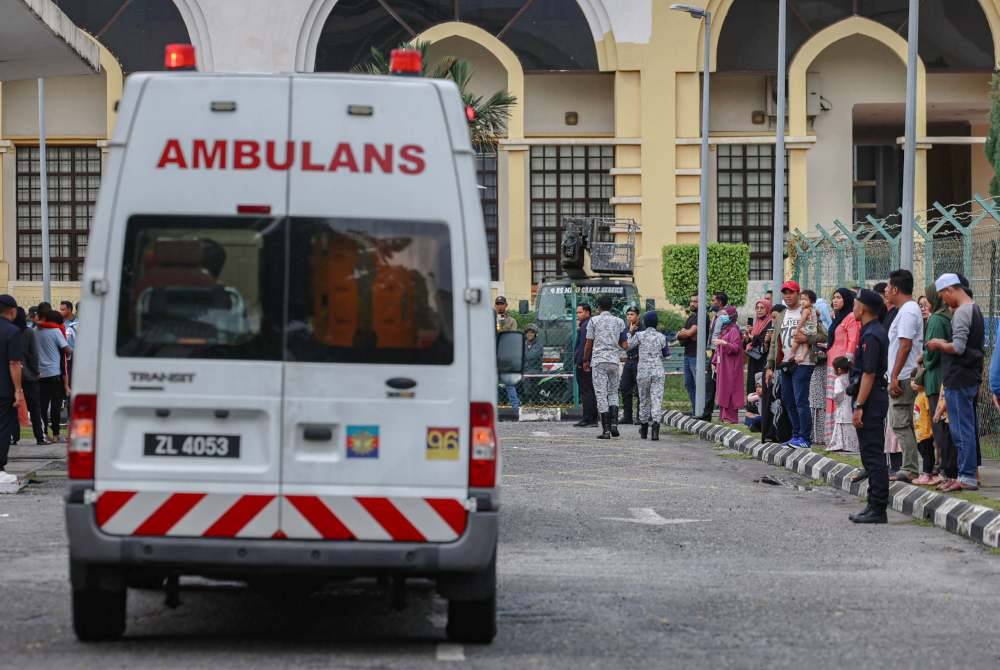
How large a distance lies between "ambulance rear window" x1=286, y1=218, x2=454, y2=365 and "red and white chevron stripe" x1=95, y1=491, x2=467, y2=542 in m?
0.65

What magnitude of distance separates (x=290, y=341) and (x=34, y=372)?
12.0m

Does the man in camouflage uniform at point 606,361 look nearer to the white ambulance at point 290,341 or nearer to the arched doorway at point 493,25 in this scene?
the white ambulance at point 290,341

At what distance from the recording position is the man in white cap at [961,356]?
1441cm

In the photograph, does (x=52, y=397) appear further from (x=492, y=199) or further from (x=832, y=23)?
(x=832, y=23)

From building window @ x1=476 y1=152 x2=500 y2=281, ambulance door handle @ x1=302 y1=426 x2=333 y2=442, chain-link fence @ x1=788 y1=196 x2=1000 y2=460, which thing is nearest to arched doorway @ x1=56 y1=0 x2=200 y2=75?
building window @ x1=476 y1=152 x2=500 y2=281

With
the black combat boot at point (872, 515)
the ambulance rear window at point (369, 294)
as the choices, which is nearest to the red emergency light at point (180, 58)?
the ambulance rear window at point (369, 294)

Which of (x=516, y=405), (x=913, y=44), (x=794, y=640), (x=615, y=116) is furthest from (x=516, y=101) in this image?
(x=794, y=640)

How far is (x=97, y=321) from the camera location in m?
7.96

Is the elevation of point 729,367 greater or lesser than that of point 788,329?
lesser

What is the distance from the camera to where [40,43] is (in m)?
20.3

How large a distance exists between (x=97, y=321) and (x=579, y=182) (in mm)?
37600

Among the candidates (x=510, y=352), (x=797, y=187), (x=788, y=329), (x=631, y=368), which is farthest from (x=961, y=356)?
(x=797, y=187)

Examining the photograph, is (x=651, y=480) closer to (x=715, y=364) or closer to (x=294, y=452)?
(x=715, y=364)

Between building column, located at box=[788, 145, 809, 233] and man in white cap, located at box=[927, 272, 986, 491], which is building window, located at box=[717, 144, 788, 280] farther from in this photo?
man in white cap, located at box=[927, 272, 986, 491]
